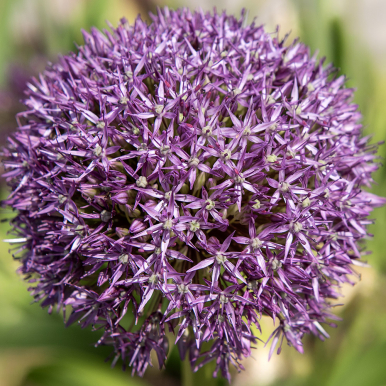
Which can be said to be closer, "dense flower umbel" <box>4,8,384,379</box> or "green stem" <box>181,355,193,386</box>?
"dense flower umbel" <box>4,8,384,379</box>

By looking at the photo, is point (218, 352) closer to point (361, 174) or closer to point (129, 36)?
point (361, 174)

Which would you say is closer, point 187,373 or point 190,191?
point 190,191

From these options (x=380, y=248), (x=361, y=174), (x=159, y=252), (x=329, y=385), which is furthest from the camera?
(x=380, y=248)

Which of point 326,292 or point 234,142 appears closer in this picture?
point 234,142

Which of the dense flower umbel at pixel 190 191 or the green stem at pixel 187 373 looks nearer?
the dense flower umbel at pixel 190 191

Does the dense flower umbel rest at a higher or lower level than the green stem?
higher

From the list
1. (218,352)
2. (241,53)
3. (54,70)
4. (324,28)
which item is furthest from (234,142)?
(324,28)

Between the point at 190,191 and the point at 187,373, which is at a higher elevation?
the point at 190,191

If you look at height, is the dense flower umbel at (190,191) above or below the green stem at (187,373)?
above
